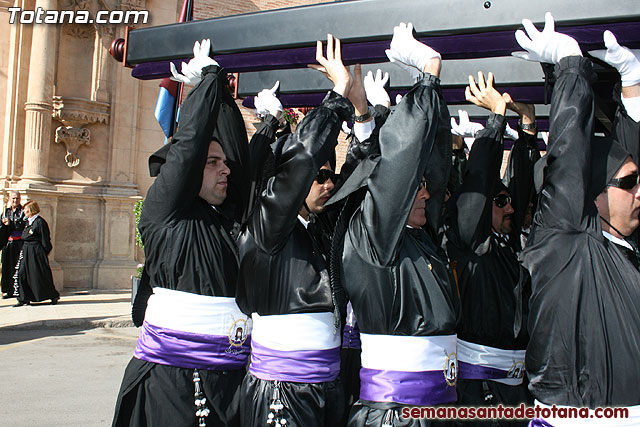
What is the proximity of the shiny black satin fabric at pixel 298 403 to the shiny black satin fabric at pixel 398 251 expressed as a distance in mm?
407

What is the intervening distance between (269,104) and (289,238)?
1.24 meters

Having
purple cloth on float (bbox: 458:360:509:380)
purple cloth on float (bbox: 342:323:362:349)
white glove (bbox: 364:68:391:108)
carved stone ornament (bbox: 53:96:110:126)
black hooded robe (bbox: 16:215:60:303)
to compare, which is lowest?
black hooded robe (bbox: 16:215:60:303)

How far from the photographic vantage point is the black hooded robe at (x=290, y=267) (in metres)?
2.90

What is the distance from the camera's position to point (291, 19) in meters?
3.18

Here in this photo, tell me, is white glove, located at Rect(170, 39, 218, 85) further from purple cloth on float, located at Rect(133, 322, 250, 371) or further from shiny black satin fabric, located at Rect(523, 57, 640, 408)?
shiny black satin fabric, located at Rect(523, 57, 640, 408)

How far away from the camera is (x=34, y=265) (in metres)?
11.8

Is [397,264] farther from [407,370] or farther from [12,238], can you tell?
[12,238]

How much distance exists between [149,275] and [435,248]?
4.82ft

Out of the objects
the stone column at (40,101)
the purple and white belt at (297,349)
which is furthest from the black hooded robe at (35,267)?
the purple and white belt at (297,349)

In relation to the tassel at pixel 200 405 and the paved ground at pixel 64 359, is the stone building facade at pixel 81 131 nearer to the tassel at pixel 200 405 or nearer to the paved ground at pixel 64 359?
the paved ground at pixel 64 359

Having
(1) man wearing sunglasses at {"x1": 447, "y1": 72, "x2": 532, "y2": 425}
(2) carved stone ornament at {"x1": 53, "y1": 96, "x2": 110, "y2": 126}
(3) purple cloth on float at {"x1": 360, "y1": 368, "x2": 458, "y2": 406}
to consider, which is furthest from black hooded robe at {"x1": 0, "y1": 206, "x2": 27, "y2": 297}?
(3) purple cloth on float at {"x1": 360, "y1": 368, "x2": 458, "y2": 406}

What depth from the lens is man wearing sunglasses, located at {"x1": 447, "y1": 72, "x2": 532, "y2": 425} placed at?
3.43 meters

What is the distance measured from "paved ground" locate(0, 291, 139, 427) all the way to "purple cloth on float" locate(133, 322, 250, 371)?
2602 millimetres

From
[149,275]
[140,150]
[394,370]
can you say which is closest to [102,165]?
[140,150]
